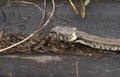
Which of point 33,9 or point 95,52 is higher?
point 33,9

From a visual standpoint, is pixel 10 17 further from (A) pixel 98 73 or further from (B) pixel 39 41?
(A) pixel 98 73

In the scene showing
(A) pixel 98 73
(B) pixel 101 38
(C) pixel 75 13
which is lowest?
(A) pixel 98 73

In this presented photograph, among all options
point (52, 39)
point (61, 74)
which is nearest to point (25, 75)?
point (61, 74)

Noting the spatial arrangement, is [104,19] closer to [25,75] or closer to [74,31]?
[74,31]

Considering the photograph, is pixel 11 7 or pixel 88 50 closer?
pixel 88 50

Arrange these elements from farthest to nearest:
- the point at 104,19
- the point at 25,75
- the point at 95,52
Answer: the point at 104,19, the point at 95,52, the point at 25,75

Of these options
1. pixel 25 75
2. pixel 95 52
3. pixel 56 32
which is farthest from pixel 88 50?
pixel 25 75

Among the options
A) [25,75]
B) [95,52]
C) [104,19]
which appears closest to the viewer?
[25,75]
